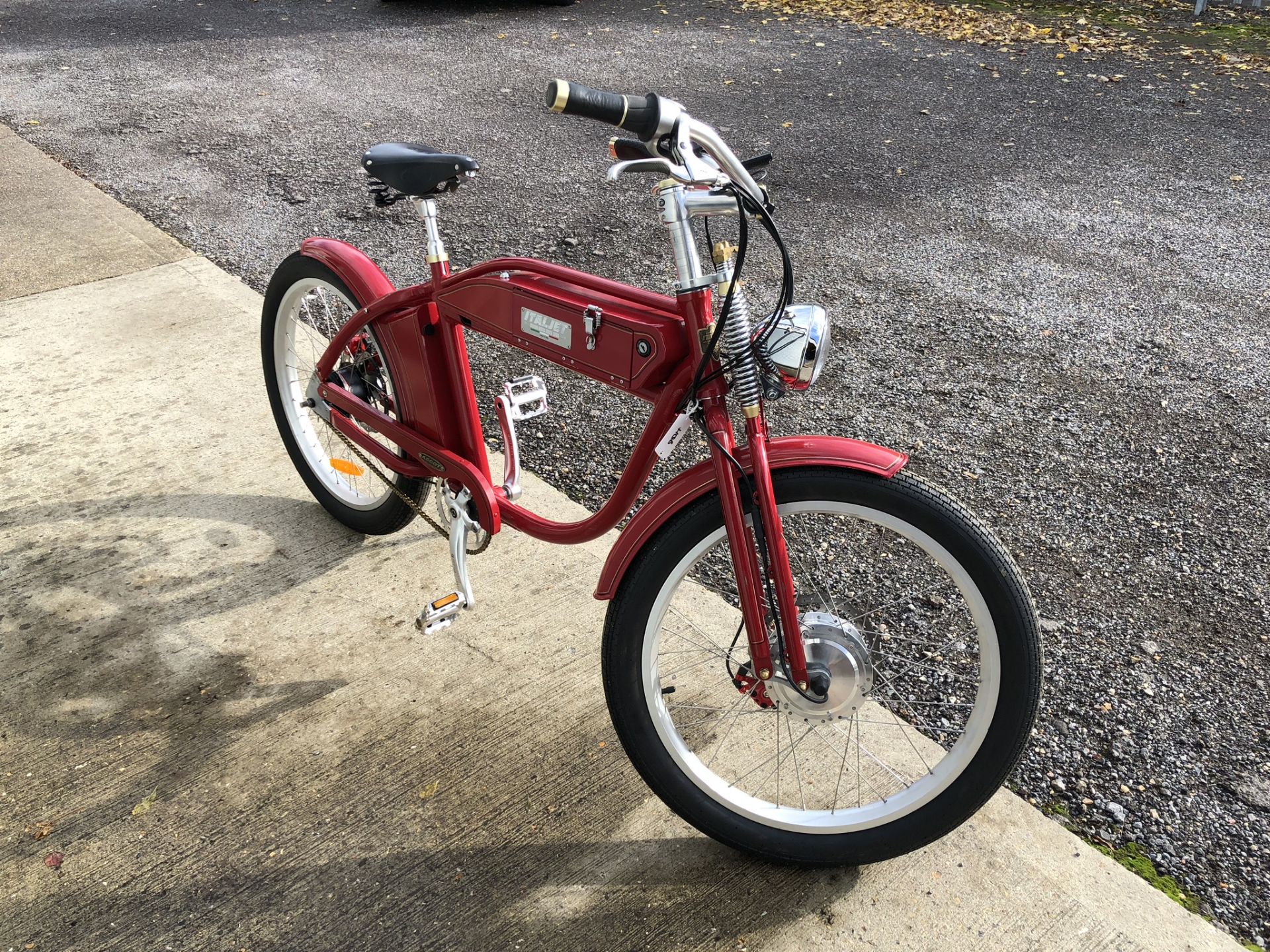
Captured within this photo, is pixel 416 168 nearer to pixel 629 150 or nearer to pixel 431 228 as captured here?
pixel 431 228

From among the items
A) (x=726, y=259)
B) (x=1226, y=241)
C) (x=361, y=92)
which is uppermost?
(x=726, y=259)

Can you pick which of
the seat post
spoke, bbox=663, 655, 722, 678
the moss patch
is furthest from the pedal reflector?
the moss patch

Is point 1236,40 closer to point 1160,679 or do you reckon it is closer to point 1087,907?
point 1160,679

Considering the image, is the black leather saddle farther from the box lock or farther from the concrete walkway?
the concrete walkway

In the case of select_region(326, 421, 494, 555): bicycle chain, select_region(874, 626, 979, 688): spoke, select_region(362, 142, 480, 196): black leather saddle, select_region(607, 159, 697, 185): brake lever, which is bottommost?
select_region(874, 626, 979, 688): spoke

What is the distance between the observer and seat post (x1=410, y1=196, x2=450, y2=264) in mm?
2576

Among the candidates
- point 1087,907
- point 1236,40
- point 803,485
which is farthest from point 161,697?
point 1236,40

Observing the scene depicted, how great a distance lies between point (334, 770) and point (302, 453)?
1.20 metres

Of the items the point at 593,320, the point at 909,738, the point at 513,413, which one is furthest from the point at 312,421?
the point at 909,738

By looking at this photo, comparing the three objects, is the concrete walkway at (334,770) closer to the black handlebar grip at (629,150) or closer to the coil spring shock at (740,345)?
the coil spring shock at (740,345)

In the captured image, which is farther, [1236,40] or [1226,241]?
[1236,40]

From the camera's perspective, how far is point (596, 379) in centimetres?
246

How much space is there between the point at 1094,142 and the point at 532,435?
488cm

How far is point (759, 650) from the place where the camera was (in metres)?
2.14
